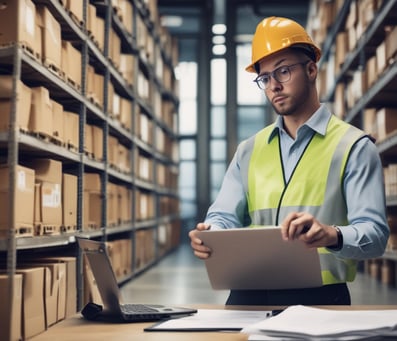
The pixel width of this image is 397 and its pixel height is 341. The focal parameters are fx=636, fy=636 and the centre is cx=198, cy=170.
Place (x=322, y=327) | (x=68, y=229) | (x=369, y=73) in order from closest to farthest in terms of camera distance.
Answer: (x=322, y=327)
(x=68, y=229)
(x=369, y=73)

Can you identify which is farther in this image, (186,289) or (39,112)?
(186,289)

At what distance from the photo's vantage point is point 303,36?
229 cm

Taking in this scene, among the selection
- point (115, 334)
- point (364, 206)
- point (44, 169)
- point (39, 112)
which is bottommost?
point (115, 334)

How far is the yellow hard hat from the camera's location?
2236 millimetres

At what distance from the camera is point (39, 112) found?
405 centimetres

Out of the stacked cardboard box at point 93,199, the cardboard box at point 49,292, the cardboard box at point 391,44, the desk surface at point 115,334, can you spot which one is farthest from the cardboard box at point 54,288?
the cardboard box at point 391,44

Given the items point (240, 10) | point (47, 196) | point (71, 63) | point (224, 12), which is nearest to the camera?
point (47, 196)

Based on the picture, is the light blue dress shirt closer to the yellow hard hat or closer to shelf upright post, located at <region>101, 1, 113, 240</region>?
the yellow hard hat

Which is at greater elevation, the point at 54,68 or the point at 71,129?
the point at 54,68

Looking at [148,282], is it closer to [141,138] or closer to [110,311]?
[141,138]

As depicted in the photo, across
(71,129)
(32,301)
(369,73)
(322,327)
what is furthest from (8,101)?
(369,73)

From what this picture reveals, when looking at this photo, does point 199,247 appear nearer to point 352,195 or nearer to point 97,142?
point 352,195

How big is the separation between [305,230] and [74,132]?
368 centimetres

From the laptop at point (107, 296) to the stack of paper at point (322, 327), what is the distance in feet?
1.33
